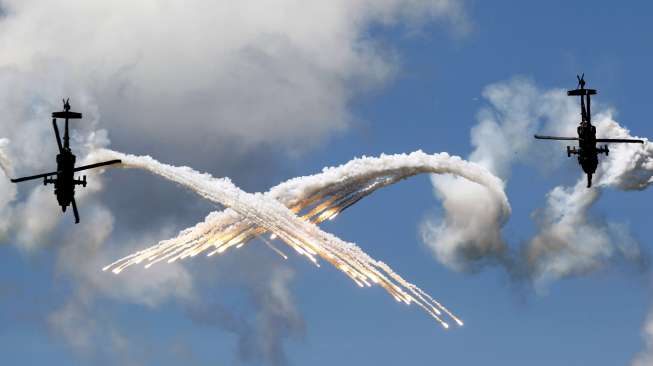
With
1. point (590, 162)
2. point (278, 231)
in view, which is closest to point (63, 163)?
point (278, 231)

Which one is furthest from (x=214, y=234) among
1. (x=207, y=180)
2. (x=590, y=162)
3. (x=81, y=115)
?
(x=590, y=162)

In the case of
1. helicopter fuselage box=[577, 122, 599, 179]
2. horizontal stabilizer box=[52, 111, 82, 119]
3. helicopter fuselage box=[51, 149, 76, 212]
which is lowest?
helicopter fuselage box=[577, 122, 599, 179]

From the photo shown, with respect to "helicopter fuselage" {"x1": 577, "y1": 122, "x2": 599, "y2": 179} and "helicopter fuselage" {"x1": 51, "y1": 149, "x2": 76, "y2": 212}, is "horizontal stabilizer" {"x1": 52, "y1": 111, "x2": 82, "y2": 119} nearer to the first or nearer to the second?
"helicopter fuselage" {"x1": 51, "y1": 149, "x2": 76, "y2": 212}

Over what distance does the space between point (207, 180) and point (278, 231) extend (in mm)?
9385

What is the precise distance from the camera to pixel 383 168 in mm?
196500

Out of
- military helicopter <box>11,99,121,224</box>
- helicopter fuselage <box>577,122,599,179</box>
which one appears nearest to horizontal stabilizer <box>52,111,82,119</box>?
military helicopter <box>11,99,121,224</box>

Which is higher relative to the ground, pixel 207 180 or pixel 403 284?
pixel 207 180

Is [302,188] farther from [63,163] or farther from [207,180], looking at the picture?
[63,163]

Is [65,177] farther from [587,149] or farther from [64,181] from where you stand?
[587,149]

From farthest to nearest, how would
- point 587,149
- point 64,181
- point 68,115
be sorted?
1. point 587,149
2. point 68,115
3. point 64,181

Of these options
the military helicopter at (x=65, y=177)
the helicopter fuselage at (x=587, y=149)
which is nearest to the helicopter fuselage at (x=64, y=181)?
the military helicopter at (x=65, y=177)

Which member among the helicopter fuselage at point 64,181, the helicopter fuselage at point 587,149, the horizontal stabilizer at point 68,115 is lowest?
the helicopter fuselage at point 587,149

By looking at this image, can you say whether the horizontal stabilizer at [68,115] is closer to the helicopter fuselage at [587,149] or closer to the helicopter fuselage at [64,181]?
the helicopter fuselage at [64,181]

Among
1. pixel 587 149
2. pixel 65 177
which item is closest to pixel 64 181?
pixel 65 177
